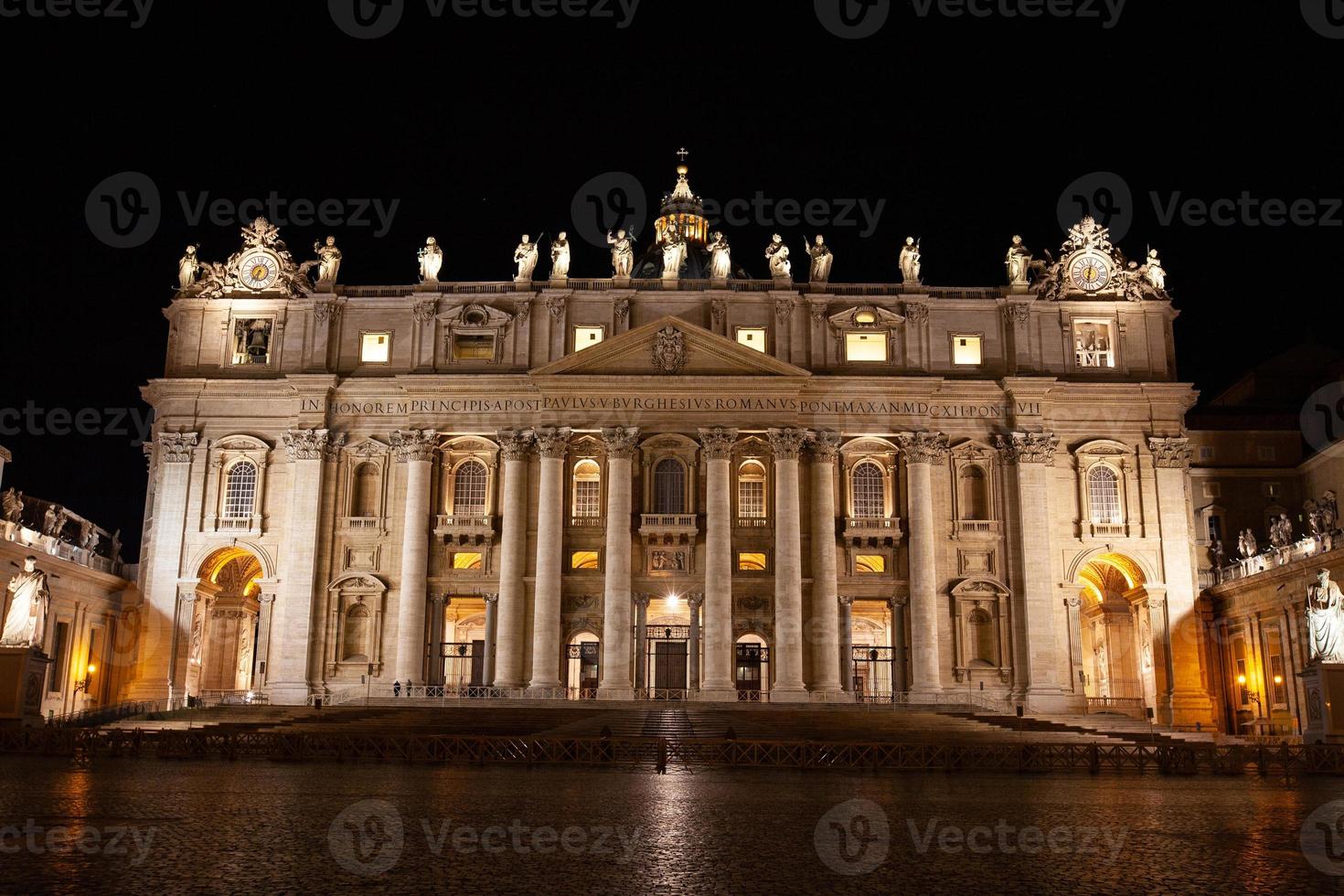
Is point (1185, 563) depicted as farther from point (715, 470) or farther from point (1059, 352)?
point (715, 470)

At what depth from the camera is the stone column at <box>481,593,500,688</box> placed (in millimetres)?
51219

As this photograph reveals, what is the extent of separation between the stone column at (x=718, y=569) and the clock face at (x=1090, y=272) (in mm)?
18093

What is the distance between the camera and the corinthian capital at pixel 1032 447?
51844 millimetres

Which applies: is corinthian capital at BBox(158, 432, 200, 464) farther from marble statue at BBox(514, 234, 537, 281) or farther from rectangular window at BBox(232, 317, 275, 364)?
marble statue at BBox(514, 234, 537, 281)

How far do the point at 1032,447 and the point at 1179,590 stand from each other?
28.6 ft

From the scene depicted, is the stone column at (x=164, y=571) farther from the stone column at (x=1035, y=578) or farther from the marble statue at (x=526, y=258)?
the stone column at (x=1035, y=578)

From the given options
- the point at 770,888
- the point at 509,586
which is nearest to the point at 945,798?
the point at 770,888

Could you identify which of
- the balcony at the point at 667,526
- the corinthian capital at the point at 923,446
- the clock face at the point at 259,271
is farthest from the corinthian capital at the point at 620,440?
the clock face at the point at 259,271

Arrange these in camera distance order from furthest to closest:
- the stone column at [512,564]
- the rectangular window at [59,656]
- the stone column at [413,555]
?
the stone column at [413,555]
the stone column at [512,564]
the rectangular window at [59,656]

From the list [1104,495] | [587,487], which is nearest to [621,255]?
[587,487]

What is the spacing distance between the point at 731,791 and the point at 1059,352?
126ft

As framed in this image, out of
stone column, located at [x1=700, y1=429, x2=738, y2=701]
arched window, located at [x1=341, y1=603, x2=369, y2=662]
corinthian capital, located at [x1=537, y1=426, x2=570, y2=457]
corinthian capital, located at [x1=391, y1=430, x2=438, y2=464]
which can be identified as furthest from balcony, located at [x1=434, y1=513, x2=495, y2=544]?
stone column, located at [x1=700, y1=429, x2=738, y2=701]

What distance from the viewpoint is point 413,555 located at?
51.2 metres

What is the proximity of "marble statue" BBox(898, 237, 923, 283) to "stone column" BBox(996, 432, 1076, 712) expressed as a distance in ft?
27.9
